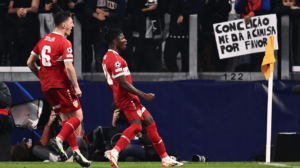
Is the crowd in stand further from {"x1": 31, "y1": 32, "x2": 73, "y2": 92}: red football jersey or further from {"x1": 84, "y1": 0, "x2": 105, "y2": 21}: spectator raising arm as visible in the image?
{"x1": 31, "y1": 32, "x2": 73, "y2": 92}: red football jersey

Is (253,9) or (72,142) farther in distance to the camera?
(253,9)

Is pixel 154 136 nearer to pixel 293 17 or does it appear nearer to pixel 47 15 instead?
pixel 47 15

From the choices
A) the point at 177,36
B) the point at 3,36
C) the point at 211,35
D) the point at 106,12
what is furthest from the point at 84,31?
the point at 211,35

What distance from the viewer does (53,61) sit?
21.2ft

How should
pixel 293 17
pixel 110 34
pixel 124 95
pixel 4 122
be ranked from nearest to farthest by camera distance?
pixel 124 95 → pixel 110 34 → pixel 4 122 → pixel 293 17

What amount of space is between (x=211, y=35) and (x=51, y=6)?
3341 mm

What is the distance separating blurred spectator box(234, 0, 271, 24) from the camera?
373 inches

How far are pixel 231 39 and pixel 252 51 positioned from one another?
50 centimetres

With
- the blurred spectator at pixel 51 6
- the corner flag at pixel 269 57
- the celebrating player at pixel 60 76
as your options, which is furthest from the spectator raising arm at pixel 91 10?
the corner flag at pixel 269 57

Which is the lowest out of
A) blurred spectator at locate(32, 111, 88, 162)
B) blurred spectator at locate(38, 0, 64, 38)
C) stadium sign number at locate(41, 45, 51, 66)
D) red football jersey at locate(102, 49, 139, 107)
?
blurred spectator at locate(32, 111, 88, 162)

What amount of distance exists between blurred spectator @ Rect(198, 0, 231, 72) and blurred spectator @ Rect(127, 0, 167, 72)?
0.86 m

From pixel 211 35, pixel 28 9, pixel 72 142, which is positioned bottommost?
pixel 72 142

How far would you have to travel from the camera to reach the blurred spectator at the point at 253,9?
373 inches

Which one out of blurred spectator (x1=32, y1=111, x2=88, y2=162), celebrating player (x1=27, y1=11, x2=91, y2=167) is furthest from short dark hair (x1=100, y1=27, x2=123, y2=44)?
blurred spectator (x1=32, y1=111, x2=88, y2=162)
